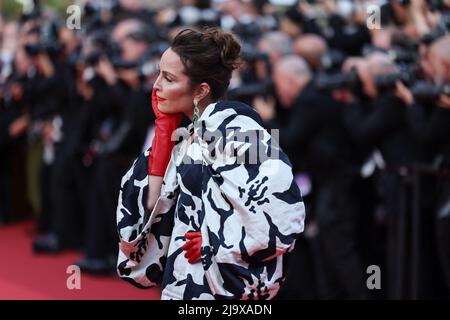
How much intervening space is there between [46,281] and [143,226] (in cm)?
355

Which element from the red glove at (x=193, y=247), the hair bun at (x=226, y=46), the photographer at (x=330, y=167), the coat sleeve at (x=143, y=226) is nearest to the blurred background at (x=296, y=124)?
the photographer at (x=330, y=167)

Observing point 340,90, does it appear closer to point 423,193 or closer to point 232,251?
point 423,193

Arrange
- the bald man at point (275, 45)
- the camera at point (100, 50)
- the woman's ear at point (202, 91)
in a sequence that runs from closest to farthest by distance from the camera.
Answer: the woman's ear at point (202, 91) → the bald man at point (275, 45) → the camera at point (100, 50)

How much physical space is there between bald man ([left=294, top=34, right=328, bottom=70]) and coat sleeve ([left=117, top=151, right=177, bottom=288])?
317cm

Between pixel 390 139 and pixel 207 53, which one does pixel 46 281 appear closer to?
pixel 390 139

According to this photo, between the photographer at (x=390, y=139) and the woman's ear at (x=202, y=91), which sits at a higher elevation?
the woman's ear at (x=202, y=91)

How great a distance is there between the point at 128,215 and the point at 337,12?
4.57 metres

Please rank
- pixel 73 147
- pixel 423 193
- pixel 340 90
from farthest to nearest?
1. pixel 73 147
2. pixel 340 90
3. pixel 423 193

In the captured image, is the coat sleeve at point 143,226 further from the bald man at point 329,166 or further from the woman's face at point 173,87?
the bald man at point 329,166

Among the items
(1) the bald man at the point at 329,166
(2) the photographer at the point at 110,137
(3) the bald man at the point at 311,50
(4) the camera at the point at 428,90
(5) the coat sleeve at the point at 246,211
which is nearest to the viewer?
(5) the coat sleeve at the point at 246,211

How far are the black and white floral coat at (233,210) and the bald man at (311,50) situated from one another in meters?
3.27

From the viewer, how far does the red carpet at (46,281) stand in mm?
6141

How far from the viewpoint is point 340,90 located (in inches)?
226
